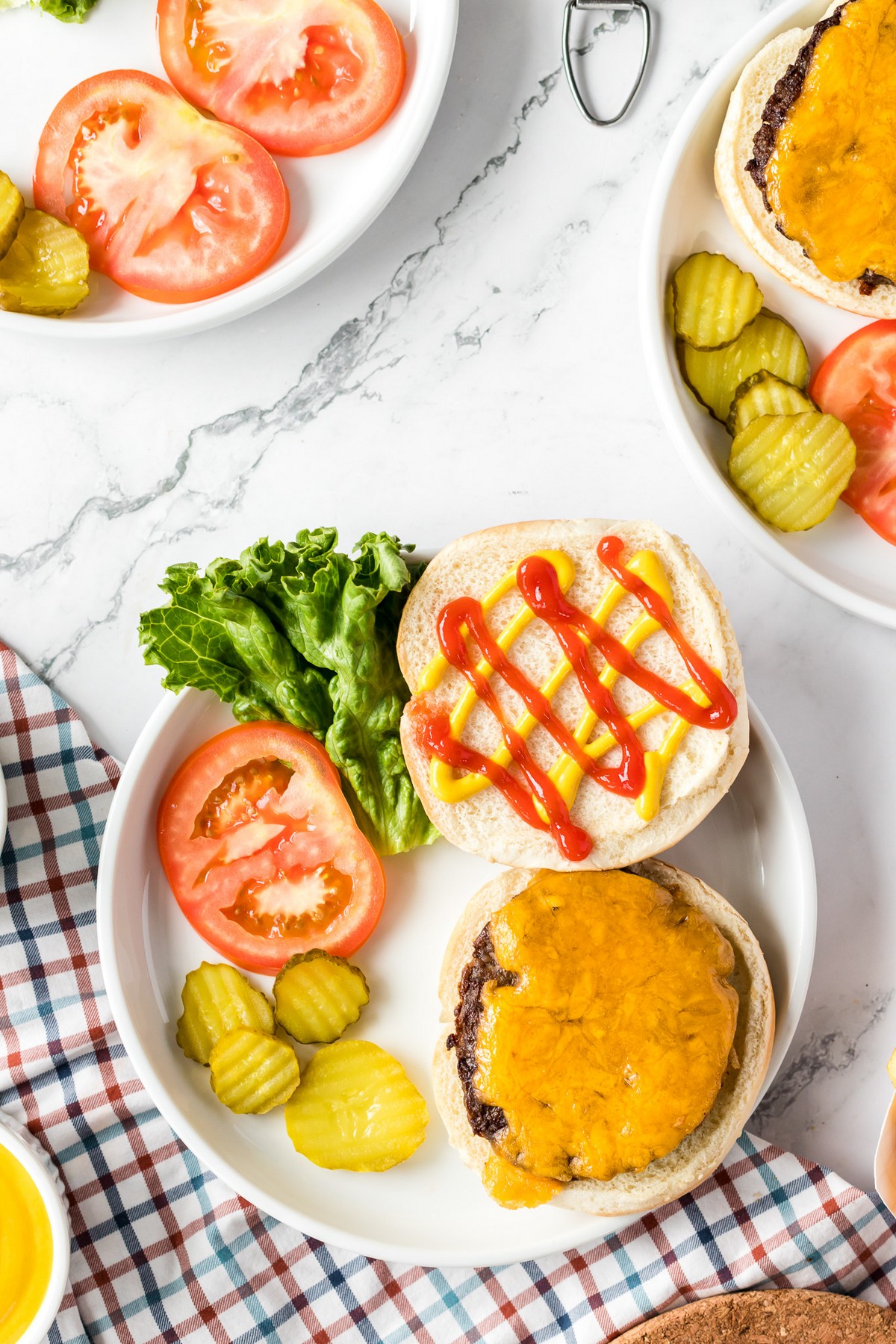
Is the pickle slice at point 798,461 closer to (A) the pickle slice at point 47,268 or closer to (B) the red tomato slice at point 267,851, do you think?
(B) the red tomato slice at point 267,851

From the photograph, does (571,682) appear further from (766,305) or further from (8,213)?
(8,213)

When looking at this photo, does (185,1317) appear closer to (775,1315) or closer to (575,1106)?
(575,1106)

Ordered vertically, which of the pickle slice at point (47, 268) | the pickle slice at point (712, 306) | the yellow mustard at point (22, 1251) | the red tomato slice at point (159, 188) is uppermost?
the pickle slice at point (712, 306)

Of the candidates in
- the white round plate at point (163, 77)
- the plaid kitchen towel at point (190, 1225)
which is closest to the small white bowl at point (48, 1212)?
the plaid kitchen towel at point (190, 1225)

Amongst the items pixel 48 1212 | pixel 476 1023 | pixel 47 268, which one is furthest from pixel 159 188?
pixel 48 1212

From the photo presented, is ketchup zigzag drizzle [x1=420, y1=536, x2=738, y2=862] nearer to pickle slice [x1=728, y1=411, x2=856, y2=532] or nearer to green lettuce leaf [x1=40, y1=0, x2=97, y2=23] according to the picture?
pickle slice [x1=728, y1=411, x2=856, y2=532]

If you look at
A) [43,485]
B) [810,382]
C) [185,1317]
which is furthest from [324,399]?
[185,1317]
